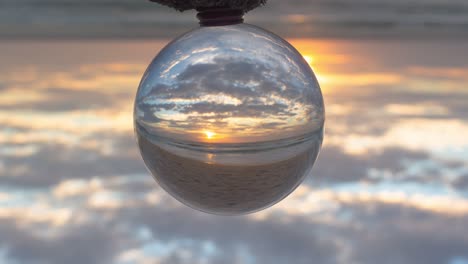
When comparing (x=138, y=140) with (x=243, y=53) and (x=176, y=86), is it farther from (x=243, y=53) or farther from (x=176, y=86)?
(x=243, y=53)

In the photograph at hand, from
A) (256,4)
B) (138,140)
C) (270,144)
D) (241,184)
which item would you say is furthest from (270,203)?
(256,4)

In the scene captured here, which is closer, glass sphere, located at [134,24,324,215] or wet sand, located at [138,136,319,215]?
glass sphere, located at [134,24,324,215]

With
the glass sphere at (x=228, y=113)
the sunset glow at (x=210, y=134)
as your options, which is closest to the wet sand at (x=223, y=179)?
the glass sphere at (x=228, y=113)

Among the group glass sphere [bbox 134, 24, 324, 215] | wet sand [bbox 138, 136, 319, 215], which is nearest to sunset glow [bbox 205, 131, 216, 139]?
glass sphere [bbox 134, 24, 324, 215]

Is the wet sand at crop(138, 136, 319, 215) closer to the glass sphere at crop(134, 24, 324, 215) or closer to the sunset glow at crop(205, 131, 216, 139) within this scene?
the glass sphere at crop(134, 24, 324, 215)

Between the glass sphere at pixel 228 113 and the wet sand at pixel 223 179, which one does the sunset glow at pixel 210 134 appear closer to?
the glass sphere at pixel 228 113

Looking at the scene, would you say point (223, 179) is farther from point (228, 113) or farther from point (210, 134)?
point (228, 113)

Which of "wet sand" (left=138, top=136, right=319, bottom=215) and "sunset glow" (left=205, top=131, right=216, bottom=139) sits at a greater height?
"sunset glow" (left=205, top=131, right=216, bottom=139)

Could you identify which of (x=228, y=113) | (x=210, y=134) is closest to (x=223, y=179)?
(x=210, y=134)
